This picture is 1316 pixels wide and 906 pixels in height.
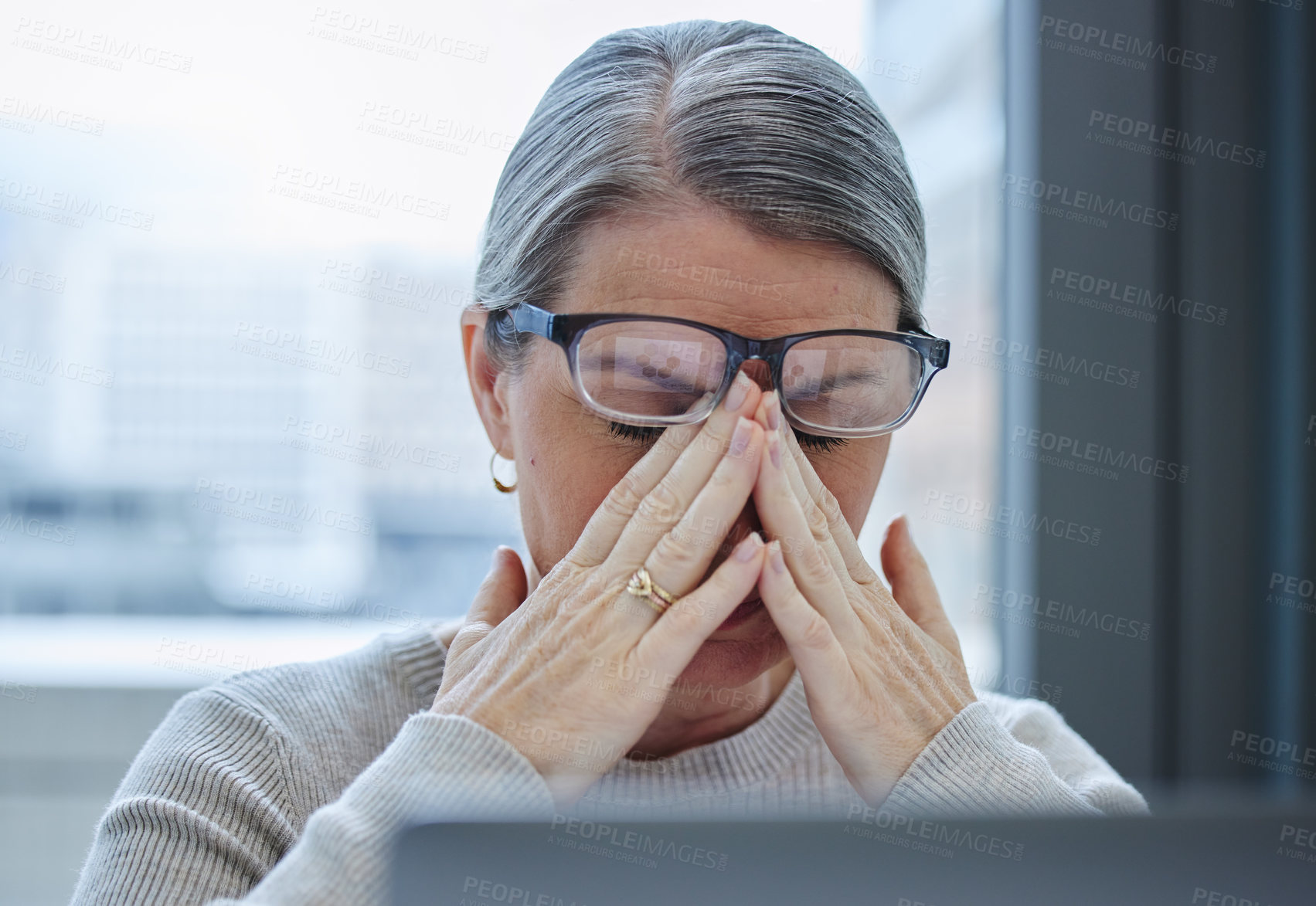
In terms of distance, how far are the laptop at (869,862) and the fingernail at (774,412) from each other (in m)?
0.56

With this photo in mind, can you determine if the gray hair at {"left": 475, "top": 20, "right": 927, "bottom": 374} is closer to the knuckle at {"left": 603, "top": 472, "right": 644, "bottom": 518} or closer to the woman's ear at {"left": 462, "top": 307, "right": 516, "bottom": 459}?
the woman's ear at {"left": 462, "top": 307, "right": 516, "bottom": 459}

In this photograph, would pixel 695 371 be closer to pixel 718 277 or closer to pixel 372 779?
pixel 718 277

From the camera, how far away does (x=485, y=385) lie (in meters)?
1.19

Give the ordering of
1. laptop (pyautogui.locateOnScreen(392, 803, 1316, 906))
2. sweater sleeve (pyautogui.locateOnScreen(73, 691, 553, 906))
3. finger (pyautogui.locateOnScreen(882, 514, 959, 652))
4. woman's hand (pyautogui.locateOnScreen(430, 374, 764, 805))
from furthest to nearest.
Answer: finger (pyautogui.locateOnScreen(882, 514, 959, 652)), woman's hand (pyautogui.locateOnScreen(430, 374, 764, 805)), sweater sleeve (pyautogui.locateOnScreen(73, 691, 553, 906)), laptop (pyautogui.locateOnScreen(392, 803, 1316, 906))

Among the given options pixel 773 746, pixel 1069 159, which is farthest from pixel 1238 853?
pixel 1069 159

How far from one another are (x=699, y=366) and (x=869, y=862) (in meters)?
0.61

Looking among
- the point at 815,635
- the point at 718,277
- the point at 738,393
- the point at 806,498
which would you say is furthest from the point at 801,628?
the point at 718,277

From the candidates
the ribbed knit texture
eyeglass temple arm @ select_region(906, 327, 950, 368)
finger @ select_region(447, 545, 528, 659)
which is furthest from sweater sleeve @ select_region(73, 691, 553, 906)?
eyeglass temple arm @ select_region(906, 327, 950, 368)

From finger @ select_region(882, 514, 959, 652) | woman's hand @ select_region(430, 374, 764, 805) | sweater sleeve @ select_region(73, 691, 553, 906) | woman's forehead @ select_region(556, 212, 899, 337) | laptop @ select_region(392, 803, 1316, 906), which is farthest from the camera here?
finger @ select_region(882, 514, 959, 652)

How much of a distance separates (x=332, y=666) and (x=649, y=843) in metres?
0.90

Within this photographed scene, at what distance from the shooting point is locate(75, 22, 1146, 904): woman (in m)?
0.87

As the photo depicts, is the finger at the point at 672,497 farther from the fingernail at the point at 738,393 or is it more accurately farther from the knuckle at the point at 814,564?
the knuckle at the point at 814,564

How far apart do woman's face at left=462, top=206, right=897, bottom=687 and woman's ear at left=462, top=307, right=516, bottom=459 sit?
5cm

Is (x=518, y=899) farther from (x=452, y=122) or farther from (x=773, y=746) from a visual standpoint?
(x=452, y=122)
